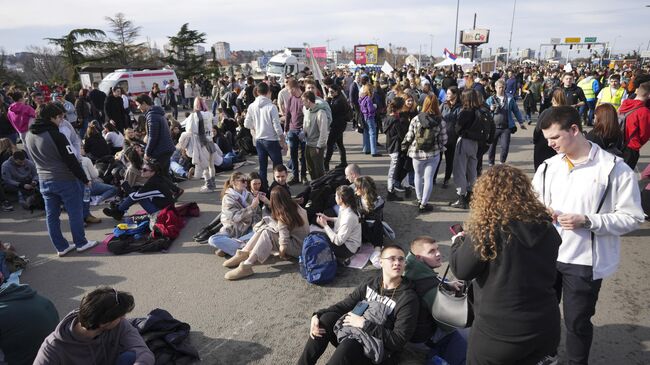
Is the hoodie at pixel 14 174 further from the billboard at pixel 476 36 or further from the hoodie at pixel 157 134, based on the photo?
the billboard at pixel 476 36

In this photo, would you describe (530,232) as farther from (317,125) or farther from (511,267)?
(317,125)

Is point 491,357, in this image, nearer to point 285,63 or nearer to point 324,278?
point 324,278

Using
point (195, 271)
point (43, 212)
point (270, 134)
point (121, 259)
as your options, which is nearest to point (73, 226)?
point (121, 259)

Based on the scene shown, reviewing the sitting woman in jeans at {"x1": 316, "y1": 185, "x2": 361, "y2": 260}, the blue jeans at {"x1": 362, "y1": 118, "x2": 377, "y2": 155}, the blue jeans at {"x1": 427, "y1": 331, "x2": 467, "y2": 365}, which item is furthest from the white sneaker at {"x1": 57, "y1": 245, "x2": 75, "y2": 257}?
the blue jeans at {"x1": 362, "y1": 118, "x2": 377, "y2": 155}

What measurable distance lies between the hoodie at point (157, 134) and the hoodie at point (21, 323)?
3.74 metres

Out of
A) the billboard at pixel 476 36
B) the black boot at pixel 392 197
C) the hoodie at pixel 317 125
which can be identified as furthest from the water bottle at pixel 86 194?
the billboard at pixel 476 36

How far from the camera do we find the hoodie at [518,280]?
182 centimetres

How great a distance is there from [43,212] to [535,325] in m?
8.02

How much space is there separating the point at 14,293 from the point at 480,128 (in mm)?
5630

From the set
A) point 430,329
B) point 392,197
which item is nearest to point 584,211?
point 430,329

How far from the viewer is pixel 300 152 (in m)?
7.78

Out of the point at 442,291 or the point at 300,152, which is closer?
the point at 442,291

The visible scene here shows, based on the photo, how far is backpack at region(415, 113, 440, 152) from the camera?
220 inches

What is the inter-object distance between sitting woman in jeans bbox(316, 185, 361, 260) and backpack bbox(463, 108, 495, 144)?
234 cm
